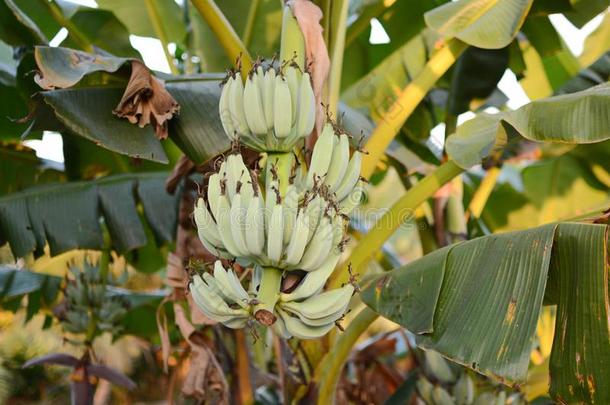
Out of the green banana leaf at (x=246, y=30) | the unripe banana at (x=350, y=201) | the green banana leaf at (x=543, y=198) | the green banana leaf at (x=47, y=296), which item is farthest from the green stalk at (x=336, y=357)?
the green banana leaf at (x=543, y=198)

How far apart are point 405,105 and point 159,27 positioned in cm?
125

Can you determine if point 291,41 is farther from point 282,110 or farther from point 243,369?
point 243,369

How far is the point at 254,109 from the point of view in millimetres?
1414

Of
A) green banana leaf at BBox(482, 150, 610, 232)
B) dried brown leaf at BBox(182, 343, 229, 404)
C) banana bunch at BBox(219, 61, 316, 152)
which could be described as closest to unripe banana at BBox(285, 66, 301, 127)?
banana bunch at BBox(219, 61, 316, 152)

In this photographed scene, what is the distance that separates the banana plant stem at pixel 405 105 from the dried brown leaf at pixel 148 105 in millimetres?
573

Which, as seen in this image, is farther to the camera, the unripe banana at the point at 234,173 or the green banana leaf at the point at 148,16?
the green banana leaf at the point at 148,16

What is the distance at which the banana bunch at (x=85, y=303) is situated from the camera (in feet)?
9.59

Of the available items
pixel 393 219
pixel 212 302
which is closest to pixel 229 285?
pixel 212 302

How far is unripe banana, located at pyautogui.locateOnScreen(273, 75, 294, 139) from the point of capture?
1398 mm

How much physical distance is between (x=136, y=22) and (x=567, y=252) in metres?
2.02

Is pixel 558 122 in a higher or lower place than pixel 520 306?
higher

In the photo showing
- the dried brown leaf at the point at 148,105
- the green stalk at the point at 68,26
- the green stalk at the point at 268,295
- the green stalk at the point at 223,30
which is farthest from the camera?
the green stalk at the point at 68,26

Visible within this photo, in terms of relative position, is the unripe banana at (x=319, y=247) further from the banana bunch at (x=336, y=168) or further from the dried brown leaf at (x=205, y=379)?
the dried brown leaf at (x=205, y=379)

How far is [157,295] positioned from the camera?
10.5ft
